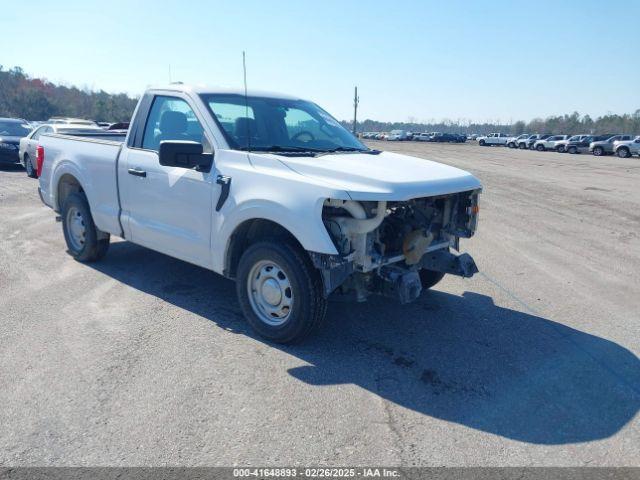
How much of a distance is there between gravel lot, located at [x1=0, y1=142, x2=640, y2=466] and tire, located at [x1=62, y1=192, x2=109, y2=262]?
179mm

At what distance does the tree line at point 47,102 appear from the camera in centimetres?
6272

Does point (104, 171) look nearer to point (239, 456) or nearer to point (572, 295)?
point (239, 456)

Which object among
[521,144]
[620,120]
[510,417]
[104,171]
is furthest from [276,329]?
[620,120]

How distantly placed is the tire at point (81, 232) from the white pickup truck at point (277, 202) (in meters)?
0.29

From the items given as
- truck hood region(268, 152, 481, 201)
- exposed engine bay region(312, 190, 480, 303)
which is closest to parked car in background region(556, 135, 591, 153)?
exposed engine bay region(312, 190, 480, 303)

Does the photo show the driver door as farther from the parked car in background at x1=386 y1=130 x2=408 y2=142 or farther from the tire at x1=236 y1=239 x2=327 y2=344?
the parked car in background at x1=386 y1=130 x2=408 y2=142

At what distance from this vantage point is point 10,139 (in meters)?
17.9

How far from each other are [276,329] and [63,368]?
5.33 feet

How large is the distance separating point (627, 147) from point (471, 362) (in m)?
43.3

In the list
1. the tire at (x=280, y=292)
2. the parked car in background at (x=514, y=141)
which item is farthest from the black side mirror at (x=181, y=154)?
the parked car in background at (x=514, y=141)

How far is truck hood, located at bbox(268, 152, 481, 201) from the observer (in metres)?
3.97

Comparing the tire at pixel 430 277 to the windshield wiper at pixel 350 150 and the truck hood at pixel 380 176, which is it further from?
the windshield wiper at pixel 350 150

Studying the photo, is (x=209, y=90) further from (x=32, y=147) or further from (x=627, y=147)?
(x=627, y=147)

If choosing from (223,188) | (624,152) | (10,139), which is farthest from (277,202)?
(624,152)
